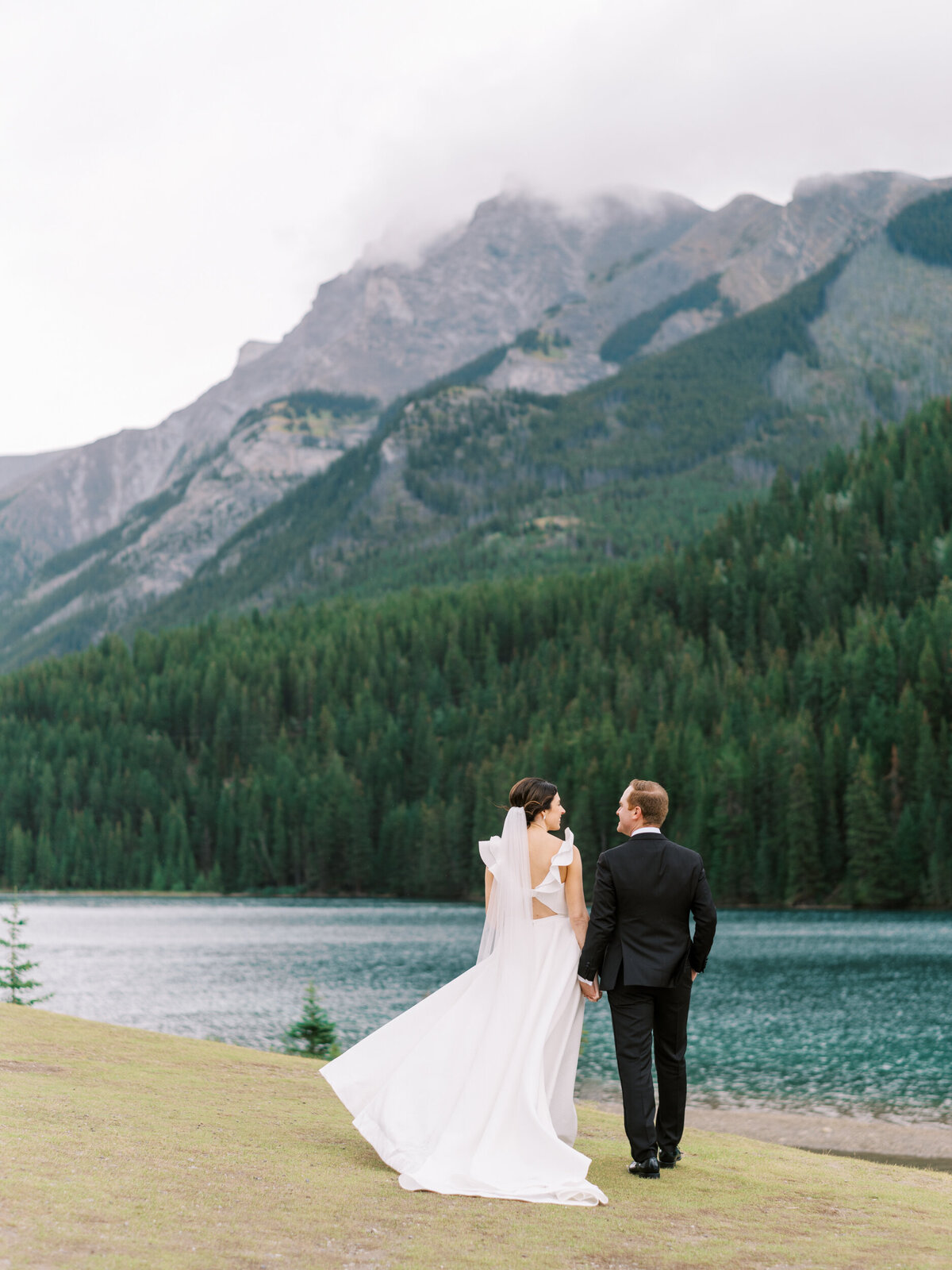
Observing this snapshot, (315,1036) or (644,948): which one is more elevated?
(644,948)

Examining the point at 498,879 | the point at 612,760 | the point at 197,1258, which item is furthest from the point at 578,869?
the point at 612,760

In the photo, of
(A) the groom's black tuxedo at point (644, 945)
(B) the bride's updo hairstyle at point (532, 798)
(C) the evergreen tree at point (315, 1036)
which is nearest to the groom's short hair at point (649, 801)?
(A) the groom's black tuxedo at point (644, 945)

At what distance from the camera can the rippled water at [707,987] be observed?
32.2 m

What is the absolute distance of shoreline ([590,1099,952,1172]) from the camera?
2189 centimetres

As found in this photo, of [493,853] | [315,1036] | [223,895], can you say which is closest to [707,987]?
[315,1036]

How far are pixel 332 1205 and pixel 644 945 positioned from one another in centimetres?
365

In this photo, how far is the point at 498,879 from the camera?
1234 centimetres

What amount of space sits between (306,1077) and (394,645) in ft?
576

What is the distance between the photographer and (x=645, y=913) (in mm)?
11781

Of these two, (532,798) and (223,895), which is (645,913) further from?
(223,895)

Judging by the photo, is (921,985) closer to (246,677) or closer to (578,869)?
(578,869)

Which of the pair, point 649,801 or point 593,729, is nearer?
point 649,801

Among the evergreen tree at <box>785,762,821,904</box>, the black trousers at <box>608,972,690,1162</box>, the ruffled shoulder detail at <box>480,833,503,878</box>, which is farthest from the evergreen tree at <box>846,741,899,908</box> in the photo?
the ruffled shoulder detail at <box>480,833,503,878</box>

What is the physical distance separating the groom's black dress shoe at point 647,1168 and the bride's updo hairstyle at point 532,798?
10.9ft
